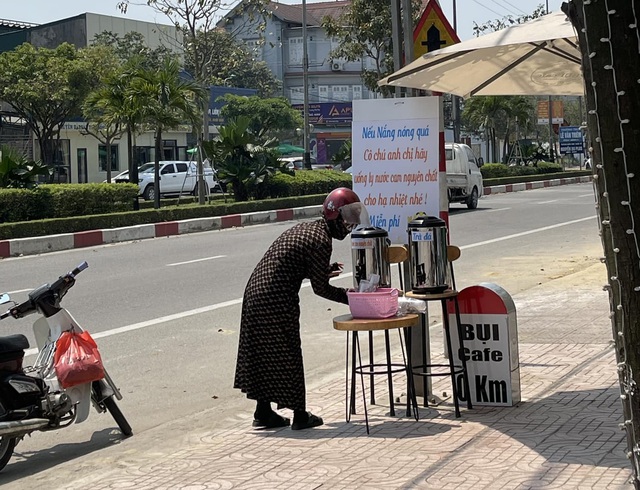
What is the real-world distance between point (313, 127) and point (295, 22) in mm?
9617

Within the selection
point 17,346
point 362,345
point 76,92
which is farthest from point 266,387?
point 76,92

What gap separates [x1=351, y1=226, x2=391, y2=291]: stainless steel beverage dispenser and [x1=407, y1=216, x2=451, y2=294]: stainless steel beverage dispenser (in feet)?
0.71

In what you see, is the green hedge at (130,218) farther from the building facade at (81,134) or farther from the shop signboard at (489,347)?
the building facade at (81,134)

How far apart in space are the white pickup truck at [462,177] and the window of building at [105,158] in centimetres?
2845

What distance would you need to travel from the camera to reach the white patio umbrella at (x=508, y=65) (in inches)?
244

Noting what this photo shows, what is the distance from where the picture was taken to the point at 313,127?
8088 centimetres

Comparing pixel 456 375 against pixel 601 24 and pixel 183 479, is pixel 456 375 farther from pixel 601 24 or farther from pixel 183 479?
pixel 601 24

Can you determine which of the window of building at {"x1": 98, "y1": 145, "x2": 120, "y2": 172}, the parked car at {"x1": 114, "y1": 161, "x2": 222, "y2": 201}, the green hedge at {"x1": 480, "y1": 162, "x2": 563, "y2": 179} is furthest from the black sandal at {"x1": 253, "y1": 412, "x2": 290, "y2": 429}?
the window of building at {"x1": 98, "y1": 145, "x2": 120, "y2": 172}

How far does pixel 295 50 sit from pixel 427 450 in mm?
81359

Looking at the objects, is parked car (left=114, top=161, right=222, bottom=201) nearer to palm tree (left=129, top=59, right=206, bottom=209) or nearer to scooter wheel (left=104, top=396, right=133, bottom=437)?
palm tree (left=129, top=59, right=206, bottom=209)

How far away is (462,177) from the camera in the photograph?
27.6 m

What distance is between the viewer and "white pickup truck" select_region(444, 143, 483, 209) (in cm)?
2752

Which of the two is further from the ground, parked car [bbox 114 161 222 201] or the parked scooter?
parked car [bbox 114 161 222 201]

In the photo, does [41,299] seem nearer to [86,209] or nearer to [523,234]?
[523,234]
